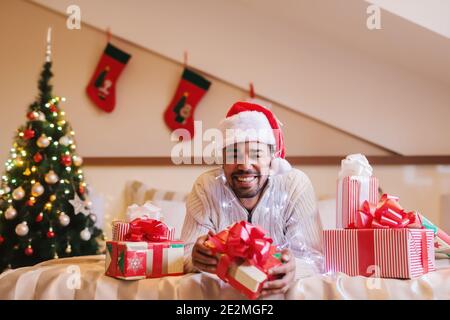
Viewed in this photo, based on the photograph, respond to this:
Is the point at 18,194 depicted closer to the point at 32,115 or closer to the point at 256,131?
the point at 32,115

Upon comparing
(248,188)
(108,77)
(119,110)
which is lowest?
(248,188)

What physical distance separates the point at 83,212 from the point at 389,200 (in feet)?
5.58

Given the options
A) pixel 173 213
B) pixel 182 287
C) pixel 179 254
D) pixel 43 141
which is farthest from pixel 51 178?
pixel 182 287

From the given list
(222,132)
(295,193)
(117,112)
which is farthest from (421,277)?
(117,112)

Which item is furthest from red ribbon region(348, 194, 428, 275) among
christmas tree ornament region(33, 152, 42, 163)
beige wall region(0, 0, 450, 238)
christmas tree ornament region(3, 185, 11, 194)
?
christmas tree ornament region(3, 185, 11, 194)

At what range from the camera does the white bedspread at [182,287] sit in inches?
Result: 42.8

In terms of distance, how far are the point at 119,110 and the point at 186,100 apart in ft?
1.43

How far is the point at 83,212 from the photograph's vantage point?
8.31 feet

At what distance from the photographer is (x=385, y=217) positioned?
4.11 ft

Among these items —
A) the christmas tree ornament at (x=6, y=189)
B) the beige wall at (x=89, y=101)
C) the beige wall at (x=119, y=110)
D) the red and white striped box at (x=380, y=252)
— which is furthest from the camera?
the beige wall at (x=89, y=101)

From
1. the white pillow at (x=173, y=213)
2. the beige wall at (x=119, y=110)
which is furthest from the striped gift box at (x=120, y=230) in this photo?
the beige wall at (x=119, y=110)

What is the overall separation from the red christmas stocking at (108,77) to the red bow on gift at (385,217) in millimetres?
2096

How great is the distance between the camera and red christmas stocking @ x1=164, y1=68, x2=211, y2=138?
297 centimetres

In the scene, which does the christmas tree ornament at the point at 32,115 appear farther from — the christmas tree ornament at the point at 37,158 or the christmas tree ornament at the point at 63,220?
the christmas tree ornament at the point at 63,220
